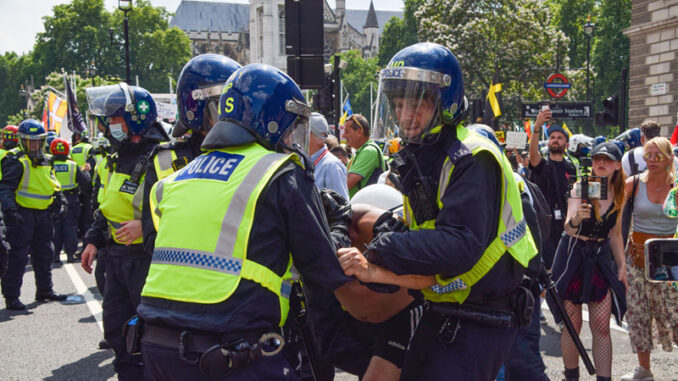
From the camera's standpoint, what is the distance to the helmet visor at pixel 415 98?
9.00ft

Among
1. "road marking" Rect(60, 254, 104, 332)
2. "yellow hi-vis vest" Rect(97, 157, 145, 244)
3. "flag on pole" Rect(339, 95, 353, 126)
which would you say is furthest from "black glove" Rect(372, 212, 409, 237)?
"flag on pole" Rect(339, 95, 353, 126)

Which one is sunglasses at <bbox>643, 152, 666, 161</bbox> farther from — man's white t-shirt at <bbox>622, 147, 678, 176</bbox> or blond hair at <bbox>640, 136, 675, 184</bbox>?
man's white t-shirt at <bbox>622, 147, 678, 176</bbox>

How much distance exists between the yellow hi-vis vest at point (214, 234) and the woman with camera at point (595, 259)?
3.43 m

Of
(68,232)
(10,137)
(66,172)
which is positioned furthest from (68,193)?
(10,137)

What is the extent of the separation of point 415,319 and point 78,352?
451cm

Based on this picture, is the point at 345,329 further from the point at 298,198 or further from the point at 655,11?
the point at 655,11

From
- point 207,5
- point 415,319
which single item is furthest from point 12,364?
point 207,5

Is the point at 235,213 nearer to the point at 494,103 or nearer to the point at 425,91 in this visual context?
the point at 425,91

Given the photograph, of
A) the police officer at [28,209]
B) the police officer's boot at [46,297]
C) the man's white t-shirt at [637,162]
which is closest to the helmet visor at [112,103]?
the police officer at [28,209]

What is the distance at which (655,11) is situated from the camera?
1962cm

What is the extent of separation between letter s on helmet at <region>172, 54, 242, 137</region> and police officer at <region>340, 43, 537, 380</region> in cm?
122

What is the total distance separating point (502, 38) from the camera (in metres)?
35.1

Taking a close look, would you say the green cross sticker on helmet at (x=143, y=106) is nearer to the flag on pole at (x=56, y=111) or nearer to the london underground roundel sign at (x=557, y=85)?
the flag on pole at (x=56, y=111)

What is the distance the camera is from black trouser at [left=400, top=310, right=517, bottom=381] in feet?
8.56
